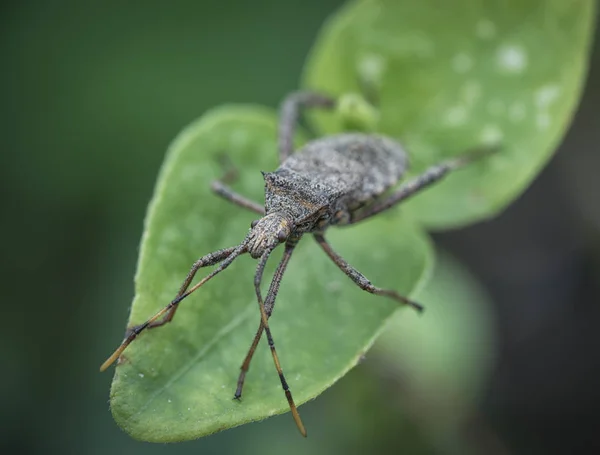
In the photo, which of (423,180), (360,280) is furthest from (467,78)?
(360,280)

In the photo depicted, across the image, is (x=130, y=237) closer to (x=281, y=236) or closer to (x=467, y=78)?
(x=281, y=236)

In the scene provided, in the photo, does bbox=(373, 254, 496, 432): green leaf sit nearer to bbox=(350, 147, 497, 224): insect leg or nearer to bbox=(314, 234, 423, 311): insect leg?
bbox=(350, 147, 497, 224): insect leg

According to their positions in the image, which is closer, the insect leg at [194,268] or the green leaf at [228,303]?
the green leaf at [228,303]

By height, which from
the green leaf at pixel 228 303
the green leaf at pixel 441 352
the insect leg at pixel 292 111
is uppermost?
the insect leg at pixel 292 111

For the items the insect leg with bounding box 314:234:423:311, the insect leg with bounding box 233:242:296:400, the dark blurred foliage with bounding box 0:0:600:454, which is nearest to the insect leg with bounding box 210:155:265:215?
the insect leg with bounding box 233:242:296:400

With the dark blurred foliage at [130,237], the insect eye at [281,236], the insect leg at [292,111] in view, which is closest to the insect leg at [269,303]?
→ the insect eye at [281,236]

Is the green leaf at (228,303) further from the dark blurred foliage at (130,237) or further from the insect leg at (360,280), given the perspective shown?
the dark blurred foliage at (130,237)
